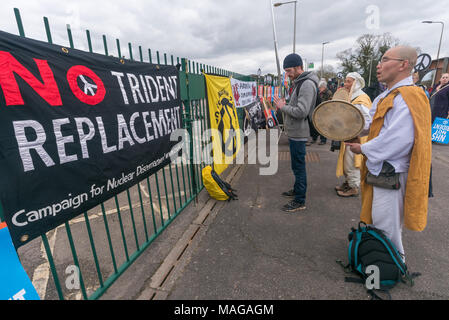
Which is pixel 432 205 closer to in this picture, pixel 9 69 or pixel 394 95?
pixel 394 95

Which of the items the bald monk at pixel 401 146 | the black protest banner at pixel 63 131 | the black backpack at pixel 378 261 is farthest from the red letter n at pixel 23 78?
the black backpack at pixel 378 261

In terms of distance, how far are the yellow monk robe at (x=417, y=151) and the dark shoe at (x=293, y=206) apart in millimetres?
1712

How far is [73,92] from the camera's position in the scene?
5.69ft

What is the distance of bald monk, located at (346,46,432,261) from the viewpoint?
6.36 feet

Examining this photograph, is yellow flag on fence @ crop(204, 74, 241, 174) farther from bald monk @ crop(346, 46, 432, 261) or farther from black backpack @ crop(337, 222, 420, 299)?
black backpack @ crop(337, 222, 420, 299)

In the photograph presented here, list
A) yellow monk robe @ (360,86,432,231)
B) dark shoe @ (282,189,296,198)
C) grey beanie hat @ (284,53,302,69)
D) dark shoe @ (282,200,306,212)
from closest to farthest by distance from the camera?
yellow monk robe @ (360,86,432,231) → grey beanie hat @ (284,53,302,69) → dark shoe @ (282,200,306,212) → dark shoe @ (282,189,296,198)

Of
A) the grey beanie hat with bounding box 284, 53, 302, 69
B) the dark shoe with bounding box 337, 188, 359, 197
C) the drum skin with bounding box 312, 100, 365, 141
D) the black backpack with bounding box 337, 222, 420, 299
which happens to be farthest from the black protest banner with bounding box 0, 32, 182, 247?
the dark shoe with bounding box 337, 188, 359, 197

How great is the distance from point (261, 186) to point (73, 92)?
3705 mm

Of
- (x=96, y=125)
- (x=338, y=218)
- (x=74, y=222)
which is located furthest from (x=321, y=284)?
(x=74, y=222)

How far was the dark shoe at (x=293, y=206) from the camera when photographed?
3.75m

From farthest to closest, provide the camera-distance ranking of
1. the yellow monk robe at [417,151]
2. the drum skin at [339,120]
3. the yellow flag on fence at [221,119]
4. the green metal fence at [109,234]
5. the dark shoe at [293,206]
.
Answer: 1. the yellow flag on fence at [221,119]
2. the dark shoe at [293,206]
3. the drum skin at [339,120]
4. the green metal fence at [109,234]
5. the yellow monk robe at [417,151]

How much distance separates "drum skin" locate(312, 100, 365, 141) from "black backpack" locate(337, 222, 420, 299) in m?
0.98

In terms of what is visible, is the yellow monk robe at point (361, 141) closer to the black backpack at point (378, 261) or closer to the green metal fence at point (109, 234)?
the black backpack at point (378, 261)

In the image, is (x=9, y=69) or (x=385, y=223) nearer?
(x=9, y=69)
